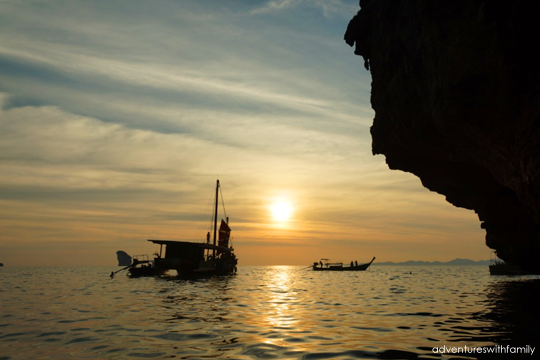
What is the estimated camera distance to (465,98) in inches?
661

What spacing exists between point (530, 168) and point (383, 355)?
11.2m

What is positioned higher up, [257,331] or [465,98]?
[465,98]

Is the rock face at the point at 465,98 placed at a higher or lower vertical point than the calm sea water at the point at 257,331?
higher

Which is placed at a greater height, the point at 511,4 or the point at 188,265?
the point at 511,4

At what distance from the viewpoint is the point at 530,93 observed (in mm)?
14930

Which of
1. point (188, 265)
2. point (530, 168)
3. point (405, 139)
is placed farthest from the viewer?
point (188, 265)

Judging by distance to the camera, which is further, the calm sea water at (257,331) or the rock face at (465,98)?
the rock face at (465,98)

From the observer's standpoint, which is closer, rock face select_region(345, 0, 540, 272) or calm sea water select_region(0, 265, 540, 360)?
calm sea water select_region(0, 265, 540, 360)

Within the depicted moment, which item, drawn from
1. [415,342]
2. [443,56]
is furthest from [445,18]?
[415,342]

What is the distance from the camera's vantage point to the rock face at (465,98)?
15062mm

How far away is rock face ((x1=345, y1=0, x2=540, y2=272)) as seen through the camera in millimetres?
15062

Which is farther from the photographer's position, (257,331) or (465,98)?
(465,98)

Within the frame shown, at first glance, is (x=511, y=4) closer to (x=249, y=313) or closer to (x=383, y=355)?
(x=383, y=355)

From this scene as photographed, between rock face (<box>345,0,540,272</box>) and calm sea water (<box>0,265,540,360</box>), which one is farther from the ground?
rock face (<box>345,0,540,272</box>)
